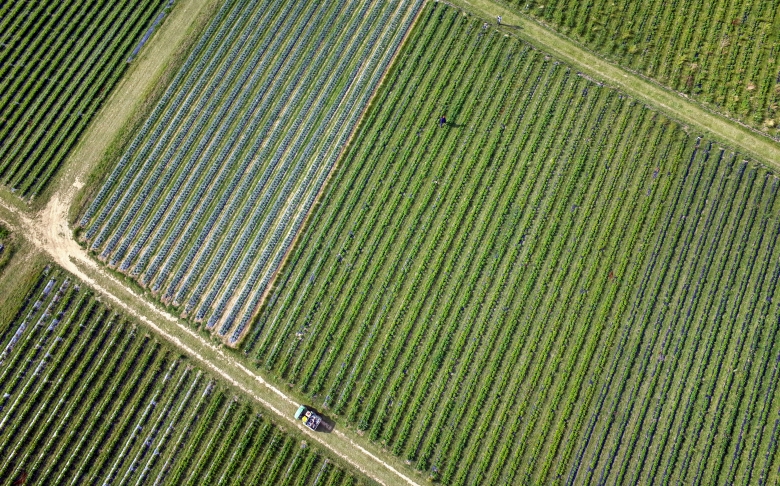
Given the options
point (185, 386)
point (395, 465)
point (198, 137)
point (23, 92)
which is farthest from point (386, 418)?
point (23, 92)

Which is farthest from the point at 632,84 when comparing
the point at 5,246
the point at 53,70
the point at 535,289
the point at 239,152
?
the point at 5,246

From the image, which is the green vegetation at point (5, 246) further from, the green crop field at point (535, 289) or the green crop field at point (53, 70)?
the green crop field at point (535, 289)

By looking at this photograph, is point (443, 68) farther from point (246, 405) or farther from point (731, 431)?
point (731, 431)

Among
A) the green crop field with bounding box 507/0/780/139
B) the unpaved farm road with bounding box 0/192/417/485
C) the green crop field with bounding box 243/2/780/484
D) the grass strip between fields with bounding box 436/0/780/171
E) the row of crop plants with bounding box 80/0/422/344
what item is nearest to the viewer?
the unpaved farm road with bounding box 0/192/417/485

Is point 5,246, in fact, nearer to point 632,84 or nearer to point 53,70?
point 53,70

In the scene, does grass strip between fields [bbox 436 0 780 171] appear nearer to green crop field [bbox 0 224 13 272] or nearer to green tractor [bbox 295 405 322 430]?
green tractor [bbox 295 405 322 430]

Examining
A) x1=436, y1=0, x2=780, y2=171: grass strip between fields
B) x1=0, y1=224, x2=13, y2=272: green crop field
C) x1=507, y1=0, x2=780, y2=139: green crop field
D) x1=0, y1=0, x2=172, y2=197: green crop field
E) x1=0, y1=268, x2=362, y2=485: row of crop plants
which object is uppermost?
x1=507, y1=0, x2=780, y2=139: green crop field

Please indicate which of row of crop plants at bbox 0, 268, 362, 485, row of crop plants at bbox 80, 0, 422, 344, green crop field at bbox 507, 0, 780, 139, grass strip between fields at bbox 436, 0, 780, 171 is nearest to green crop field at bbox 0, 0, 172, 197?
row of crop plants at bbox 80, 0, 422, 344
